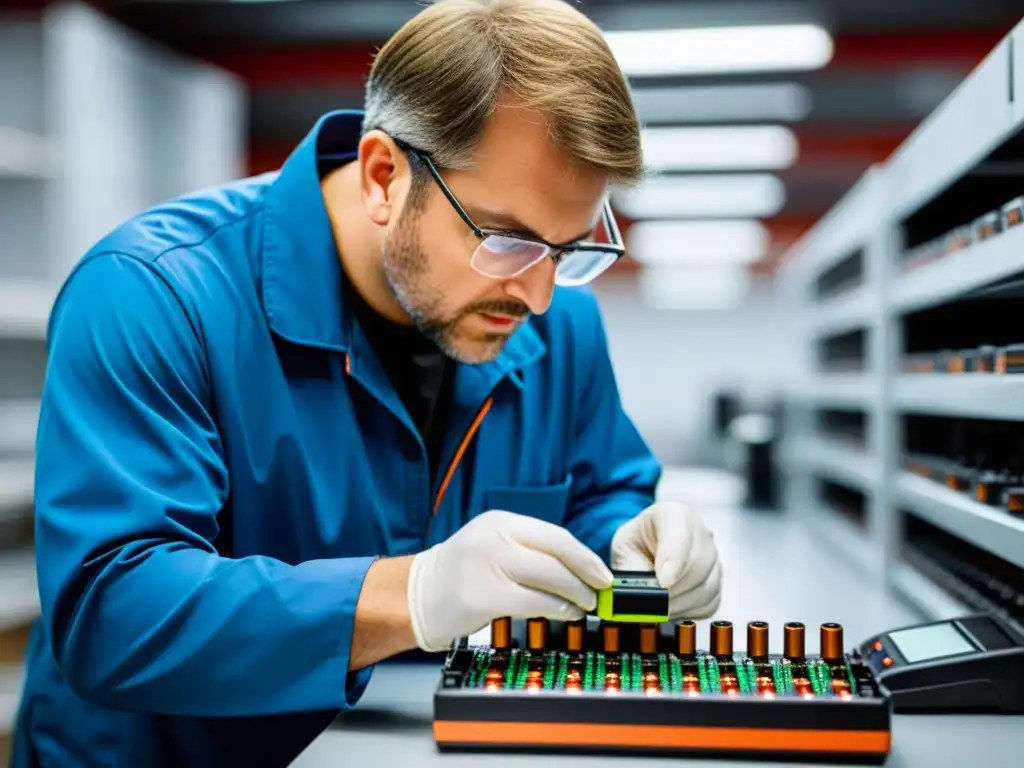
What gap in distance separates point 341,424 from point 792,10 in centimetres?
411

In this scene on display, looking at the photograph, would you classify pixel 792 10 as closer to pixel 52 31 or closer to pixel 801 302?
pixel 801 302

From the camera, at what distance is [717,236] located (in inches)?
397

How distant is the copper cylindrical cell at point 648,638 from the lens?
1.17m

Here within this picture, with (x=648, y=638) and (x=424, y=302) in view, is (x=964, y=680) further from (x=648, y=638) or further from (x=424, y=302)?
(x=424, y=302)

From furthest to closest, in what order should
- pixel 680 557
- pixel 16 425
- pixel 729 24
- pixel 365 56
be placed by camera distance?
pixel 365 56, pixel 729 24, pixel 16 425, pixel 680 557

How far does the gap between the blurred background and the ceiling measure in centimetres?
2

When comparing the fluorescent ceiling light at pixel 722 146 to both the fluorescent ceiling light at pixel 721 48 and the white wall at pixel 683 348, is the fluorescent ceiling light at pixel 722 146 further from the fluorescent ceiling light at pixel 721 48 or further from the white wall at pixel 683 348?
the white wall at pixel 683 348

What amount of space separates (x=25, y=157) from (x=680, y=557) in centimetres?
379

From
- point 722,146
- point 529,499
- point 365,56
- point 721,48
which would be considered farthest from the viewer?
point 722,146

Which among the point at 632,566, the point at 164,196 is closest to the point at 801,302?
the point at 632,566

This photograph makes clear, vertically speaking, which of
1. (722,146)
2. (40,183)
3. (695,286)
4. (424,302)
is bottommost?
(424,302)

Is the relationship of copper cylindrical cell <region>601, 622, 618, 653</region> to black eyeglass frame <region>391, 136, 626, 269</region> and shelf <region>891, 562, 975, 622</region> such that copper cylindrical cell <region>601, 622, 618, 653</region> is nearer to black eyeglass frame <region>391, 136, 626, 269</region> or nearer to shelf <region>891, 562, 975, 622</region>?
black eyeglass frame <region>391, 136, 626, 269</region>

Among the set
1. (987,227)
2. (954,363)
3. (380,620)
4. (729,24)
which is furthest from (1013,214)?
(729,24)

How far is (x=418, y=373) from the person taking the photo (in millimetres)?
1676
